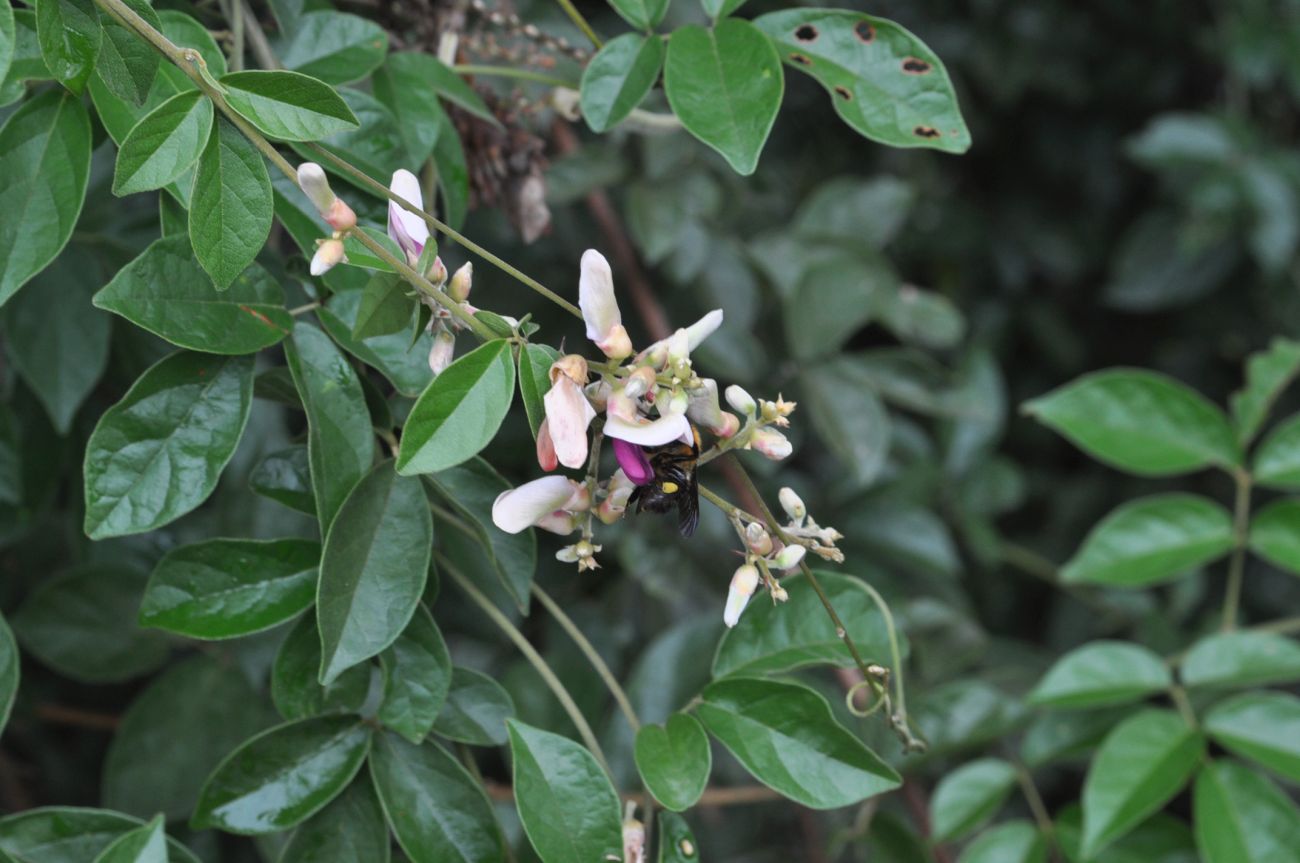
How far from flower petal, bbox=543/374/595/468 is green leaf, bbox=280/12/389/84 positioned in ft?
1.12

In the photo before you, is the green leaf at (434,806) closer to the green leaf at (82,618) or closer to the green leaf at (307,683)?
the green leaf at (307,683)

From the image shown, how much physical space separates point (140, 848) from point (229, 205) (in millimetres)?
371

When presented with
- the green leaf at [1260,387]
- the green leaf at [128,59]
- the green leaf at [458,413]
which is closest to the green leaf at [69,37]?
the green leaf at [128,59]

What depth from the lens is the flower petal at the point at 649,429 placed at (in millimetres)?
583

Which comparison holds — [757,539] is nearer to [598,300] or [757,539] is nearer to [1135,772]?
[598,300]

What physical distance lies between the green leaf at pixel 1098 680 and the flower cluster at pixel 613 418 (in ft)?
2.16

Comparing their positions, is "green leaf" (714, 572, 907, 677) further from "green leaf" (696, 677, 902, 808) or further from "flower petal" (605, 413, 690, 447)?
"flower petal" (605, 413, 690, 447)

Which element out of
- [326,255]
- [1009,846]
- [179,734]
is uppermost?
[326,255]

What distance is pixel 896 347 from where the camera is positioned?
172cm

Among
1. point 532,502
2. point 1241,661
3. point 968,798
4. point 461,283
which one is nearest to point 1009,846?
point 968,798

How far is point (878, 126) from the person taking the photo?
0.78m

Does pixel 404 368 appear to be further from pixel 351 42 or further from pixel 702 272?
pixel 702 272

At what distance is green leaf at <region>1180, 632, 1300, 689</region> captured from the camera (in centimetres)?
117

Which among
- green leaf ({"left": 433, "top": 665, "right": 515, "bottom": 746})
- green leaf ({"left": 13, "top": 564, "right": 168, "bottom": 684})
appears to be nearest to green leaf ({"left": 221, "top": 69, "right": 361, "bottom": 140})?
green leaf ({"left": 433, "top": 665, "right": 515, "bottom": 746})
